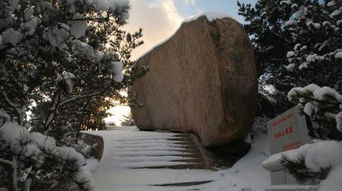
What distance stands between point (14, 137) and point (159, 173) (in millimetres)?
6689

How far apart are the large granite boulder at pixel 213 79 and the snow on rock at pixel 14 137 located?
19.8 ft

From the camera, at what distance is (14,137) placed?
3084mm

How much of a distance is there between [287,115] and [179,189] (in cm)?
312

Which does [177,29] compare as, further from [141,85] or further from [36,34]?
[36,34]

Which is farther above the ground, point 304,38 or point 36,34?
point 304,38

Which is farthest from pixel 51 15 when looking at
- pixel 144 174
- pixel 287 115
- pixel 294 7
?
pixel 294 7

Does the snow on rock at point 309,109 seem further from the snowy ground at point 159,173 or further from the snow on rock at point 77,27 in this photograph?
the snowy ground at point 159,173

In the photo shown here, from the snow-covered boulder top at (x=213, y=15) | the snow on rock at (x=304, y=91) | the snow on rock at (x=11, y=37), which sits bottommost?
A: the snow on rock at (x=304, y=91)

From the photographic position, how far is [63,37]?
10.9ft

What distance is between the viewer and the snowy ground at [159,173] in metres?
8.34

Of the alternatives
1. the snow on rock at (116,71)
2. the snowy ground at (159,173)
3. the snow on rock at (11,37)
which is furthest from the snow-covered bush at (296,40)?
the snow on rock at (11,37)

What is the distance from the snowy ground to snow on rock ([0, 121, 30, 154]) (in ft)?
16.3

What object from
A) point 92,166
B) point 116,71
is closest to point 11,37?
point 116,71

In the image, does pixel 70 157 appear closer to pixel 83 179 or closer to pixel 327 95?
pixel 83 179
